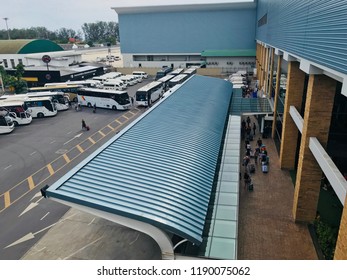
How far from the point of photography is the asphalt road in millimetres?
16047

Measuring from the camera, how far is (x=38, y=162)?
961 inches

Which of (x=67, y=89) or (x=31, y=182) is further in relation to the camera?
(x=67, y=89)

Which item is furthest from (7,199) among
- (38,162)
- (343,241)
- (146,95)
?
(146,95)

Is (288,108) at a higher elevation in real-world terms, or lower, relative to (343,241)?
higher

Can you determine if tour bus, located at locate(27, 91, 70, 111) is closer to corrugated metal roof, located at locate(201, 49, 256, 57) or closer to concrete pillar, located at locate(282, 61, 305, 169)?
concrete pillar, located at locate(282, 61, 305, 169)

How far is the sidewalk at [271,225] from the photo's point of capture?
1355cm

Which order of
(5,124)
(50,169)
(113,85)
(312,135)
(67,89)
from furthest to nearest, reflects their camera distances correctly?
(113,85), (67,89), (5,124), (50,169), (312,135)

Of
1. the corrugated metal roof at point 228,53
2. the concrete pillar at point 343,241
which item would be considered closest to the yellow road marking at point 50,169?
the concrete pillar at point 343,241

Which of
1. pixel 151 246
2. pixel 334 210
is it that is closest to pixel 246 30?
pixel 334 210

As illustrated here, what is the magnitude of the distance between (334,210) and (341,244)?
297 inches

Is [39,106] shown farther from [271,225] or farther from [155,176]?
[271,225]

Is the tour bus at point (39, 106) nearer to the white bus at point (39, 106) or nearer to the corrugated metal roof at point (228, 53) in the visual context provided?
the white bus at point (39, 106)

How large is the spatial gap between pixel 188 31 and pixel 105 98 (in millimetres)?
39544

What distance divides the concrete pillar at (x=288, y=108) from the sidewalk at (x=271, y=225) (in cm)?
123
